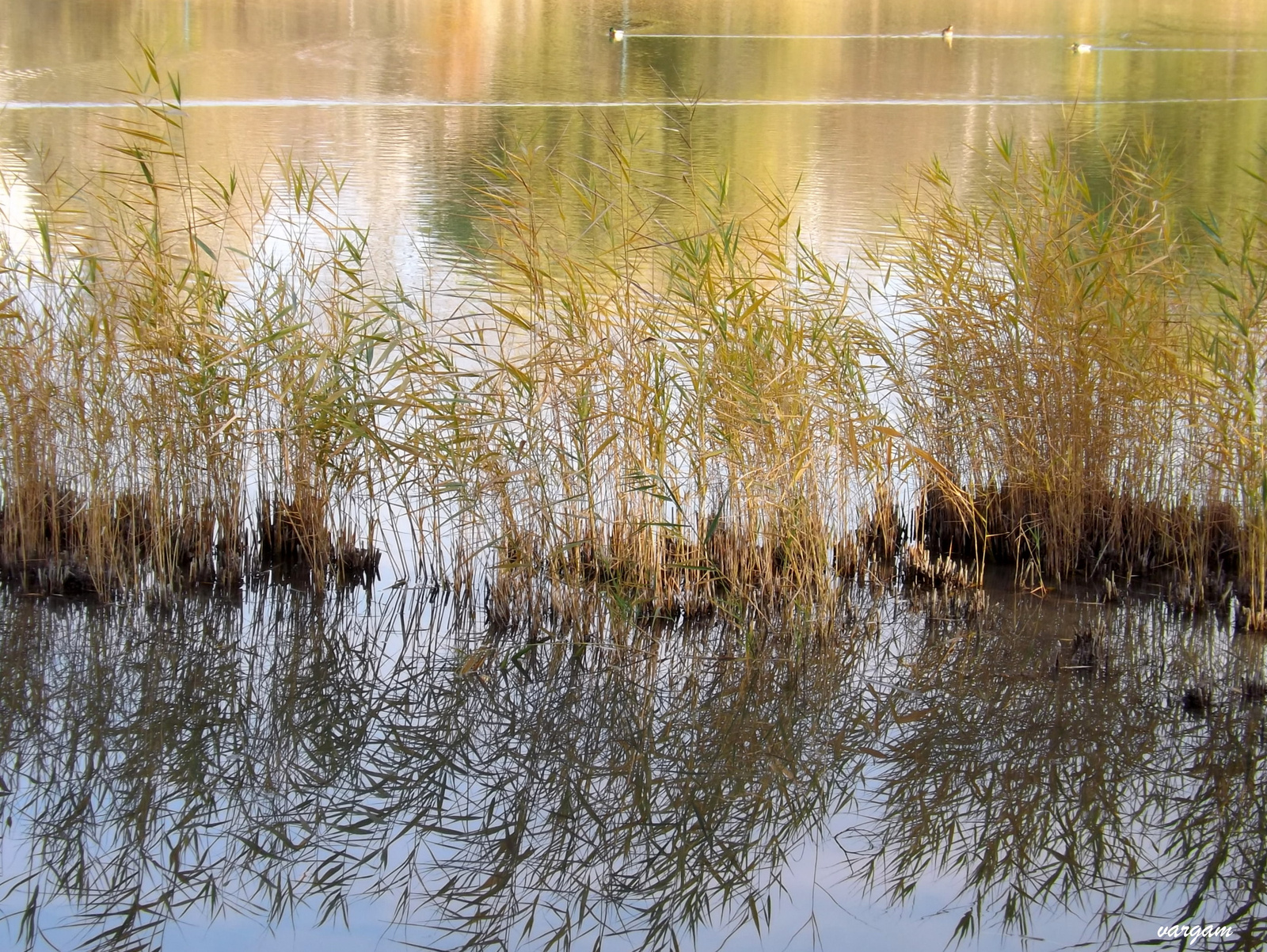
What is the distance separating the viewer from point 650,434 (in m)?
4.35

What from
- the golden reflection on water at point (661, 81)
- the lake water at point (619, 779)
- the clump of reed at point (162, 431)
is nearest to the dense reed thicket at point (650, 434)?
the clump of reed at point (162, 431)

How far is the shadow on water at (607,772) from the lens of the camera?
9.50 ft

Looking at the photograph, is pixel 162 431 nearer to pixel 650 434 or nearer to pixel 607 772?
pixel 650 434

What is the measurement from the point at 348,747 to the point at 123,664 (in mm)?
886

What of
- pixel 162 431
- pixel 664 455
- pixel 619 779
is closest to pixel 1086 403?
pixel 664 455

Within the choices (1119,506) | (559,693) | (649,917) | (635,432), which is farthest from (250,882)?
(1119,506)

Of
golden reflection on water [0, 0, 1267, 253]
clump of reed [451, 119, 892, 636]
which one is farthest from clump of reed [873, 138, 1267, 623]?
golden reflection on water [0, 0, 1267, 253]

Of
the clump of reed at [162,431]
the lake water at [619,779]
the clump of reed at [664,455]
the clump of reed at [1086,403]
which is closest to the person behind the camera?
the lake water at [619,779]

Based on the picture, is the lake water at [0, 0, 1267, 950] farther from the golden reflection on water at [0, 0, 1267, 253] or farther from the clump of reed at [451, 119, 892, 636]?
the golden reflection on water at [0, 0, 1267, 253]

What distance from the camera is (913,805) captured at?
330 centimetres

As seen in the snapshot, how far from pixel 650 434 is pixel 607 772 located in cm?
132

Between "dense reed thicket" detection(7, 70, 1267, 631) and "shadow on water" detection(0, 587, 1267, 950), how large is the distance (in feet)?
0.92

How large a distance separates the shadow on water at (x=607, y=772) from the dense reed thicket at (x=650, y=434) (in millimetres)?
281

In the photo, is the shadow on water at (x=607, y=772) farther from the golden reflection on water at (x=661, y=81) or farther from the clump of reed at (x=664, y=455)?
the golden reflection on water at (x=661, y=81)
